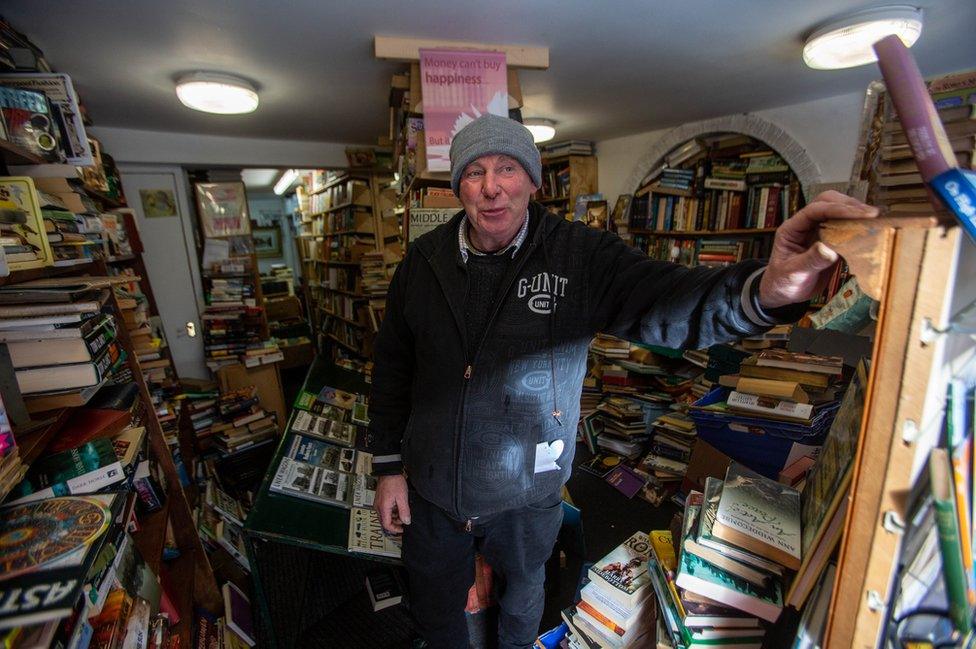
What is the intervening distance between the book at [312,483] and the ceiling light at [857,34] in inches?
110

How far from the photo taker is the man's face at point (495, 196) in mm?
1009

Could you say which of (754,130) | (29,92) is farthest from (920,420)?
(754,130)

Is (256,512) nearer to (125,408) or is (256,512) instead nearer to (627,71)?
(125,408)

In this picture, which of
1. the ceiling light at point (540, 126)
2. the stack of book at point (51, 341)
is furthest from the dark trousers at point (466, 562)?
the ceiling light at point (540, 126)

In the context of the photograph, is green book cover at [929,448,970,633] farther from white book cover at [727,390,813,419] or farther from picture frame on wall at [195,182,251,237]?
picture frame on wall at [195,182,251,237]

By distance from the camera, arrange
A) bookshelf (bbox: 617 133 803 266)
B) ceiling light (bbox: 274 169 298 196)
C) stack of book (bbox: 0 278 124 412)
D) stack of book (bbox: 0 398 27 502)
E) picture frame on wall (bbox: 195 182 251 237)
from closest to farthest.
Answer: stack of book (bbox: 0 398 27 502), stack of book (bbox: 0 278 124 412), bookshelf (bbox: 617 133 803 266), picture frame on wall (bbox: 195 182 251 237), ceiling light (bbox: 274 169 298 196)

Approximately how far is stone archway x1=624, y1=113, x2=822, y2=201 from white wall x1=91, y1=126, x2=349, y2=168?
330cm

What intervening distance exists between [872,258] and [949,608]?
42 cm

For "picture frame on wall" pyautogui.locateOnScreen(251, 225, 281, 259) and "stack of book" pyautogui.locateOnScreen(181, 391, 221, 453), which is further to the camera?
"picture frame on wall" pyautogui.locateOnScreen(251, 225, 281, 259)

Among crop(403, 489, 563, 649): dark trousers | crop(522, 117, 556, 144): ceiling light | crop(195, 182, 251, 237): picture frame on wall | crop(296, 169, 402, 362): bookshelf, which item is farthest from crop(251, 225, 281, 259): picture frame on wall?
crop(403, 489, 563, 649): dark trousers

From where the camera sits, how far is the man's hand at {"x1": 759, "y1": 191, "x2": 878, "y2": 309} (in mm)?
490

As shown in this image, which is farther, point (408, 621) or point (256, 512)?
point (408, 621)

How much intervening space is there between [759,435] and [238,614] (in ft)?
8.12

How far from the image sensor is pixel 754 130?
312cm
